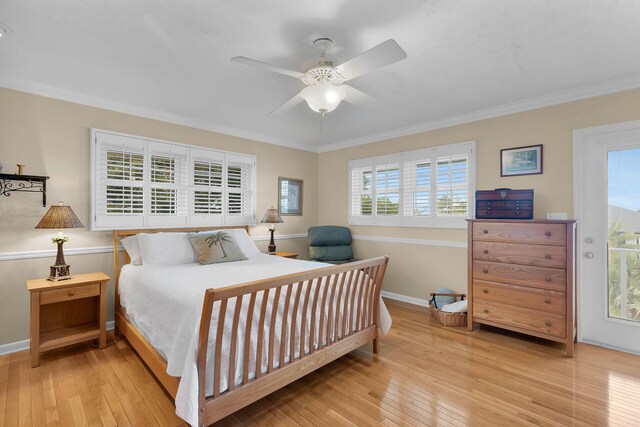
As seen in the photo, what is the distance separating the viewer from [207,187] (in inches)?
161

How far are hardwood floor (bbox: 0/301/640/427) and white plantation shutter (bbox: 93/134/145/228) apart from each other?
1.33m

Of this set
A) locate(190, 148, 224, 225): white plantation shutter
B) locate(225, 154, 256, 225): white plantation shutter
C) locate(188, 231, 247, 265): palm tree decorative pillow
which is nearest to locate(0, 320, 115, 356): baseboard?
locate(188, 231, 247, 265): palm tree decorative pillow

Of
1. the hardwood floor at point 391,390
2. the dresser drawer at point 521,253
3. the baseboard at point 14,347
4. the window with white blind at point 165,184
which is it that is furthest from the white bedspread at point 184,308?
the dresser drawer at point 521,253

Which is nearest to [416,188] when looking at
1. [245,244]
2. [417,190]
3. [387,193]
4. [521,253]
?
[417,190]

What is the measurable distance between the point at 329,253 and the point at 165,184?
8.11ft

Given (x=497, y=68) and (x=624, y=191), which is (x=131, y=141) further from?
(x=624, y=191)

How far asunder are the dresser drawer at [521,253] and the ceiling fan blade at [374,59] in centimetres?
230

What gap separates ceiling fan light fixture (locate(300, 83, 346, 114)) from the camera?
218cm

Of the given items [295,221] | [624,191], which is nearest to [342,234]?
[295,221]

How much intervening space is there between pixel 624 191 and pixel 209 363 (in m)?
3.84

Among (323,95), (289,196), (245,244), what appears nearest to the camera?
(323,95)

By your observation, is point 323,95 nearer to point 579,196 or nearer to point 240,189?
point 240,189

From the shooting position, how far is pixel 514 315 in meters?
3.04

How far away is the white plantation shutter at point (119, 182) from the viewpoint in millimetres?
3244
